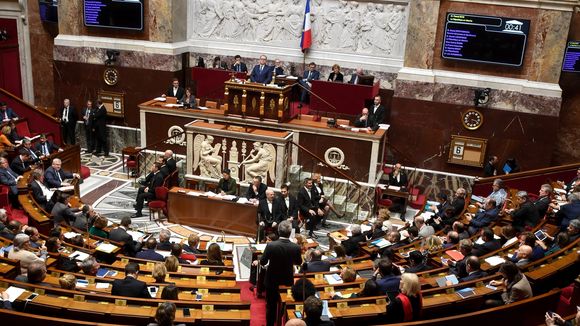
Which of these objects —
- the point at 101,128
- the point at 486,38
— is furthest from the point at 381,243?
the point at 101,128

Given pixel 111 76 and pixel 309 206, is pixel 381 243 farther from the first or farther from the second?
pixel 111 76

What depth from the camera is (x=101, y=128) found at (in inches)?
629

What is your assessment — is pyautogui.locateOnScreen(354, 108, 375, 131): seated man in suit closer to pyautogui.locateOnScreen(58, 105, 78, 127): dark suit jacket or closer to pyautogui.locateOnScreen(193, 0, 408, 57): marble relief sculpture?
pyautogui.locateOnScreen(193, 0, 408, 57): marble relief sculpture

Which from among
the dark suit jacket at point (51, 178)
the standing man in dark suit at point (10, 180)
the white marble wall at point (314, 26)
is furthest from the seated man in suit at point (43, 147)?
the white marble wall at point (314, 26)

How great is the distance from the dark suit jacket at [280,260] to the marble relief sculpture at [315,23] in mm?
10140

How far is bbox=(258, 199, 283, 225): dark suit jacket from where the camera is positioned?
11.0 meters

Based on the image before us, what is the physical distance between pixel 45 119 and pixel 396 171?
9518mm

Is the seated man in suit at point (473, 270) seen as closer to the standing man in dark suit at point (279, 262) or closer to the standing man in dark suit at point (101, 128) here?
the standing man in dark suit at point (279, 262)

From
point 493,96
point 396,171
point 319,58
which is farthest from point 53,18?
point 493,96

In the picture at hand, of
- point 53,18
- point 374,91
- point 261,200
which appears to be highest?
point 53,18

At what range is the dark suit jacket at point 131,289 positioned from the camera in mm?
6328

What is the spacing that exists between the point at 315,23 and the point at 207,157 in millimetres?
5777

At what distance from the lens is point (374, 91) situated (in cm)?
1439

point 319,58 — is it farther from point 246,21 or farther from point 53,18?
point 53,18
